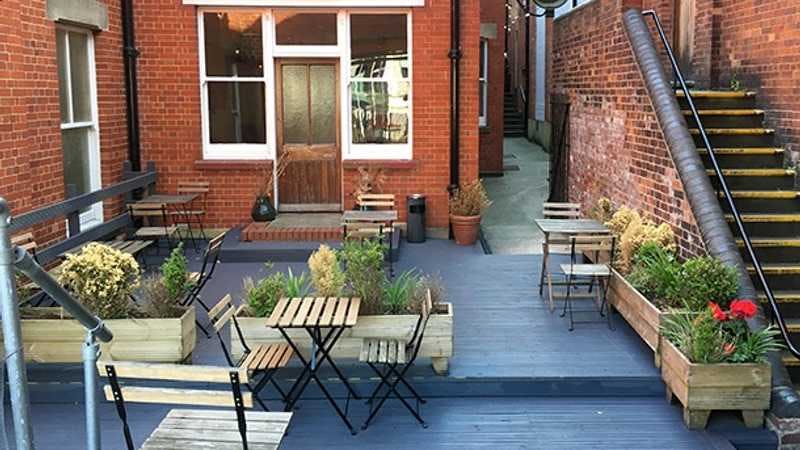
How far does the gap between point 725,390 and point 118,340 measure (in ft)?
14.1

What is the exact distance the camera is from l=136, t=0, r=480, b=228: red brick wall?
11.1 m

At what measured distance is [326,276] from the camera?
615 cm

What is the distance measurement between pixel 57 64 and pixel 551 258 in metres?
6.38

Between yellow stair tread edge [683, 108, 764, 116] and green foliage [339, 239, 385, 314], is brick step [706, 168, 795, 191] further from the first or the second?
green foliage [339, 239, 385, 314]

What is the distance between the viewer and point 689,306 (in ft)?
19.2

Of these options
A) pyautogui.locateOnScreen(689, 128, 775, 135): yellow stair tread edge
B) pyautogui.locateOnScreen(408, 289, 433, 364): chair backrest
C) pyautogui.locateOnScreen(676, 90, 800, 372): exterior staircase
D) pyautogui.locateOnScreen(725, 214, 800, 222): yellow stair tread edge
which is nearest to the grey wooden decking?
pyautogui.locateOnScreen(408, 289, 433, 364): chair backrest

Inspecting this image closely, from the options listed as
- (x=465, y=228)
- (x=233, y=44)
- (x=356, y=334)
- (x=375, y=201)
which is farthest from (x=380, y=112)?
(x=356, y=334)

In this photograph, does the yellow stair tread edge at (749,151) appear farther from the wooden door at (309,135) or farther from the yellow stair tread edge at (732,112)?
the wooden door at (309,135)

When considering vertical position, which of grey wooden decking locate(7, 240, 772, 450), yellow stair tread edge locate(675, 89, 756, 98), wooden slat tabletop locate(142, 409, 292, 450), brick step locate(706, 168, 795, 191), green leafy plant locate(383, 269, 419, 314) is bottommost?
grey wooden decking locate(7, 240, 772, 450)

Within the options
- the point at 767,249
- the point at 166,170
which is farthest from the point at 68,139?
the point at 767,249

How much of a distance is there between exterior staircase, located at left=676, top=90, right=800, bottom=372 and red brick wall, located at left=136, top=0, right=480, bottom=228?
3.47m

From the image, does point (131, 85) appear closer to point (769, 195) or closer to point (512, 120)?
point (769, 195)

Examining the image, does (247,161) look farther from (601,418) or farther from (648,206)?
(601,418)

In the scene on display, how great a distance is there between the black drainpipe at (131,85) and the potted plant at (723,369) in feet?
27.3
